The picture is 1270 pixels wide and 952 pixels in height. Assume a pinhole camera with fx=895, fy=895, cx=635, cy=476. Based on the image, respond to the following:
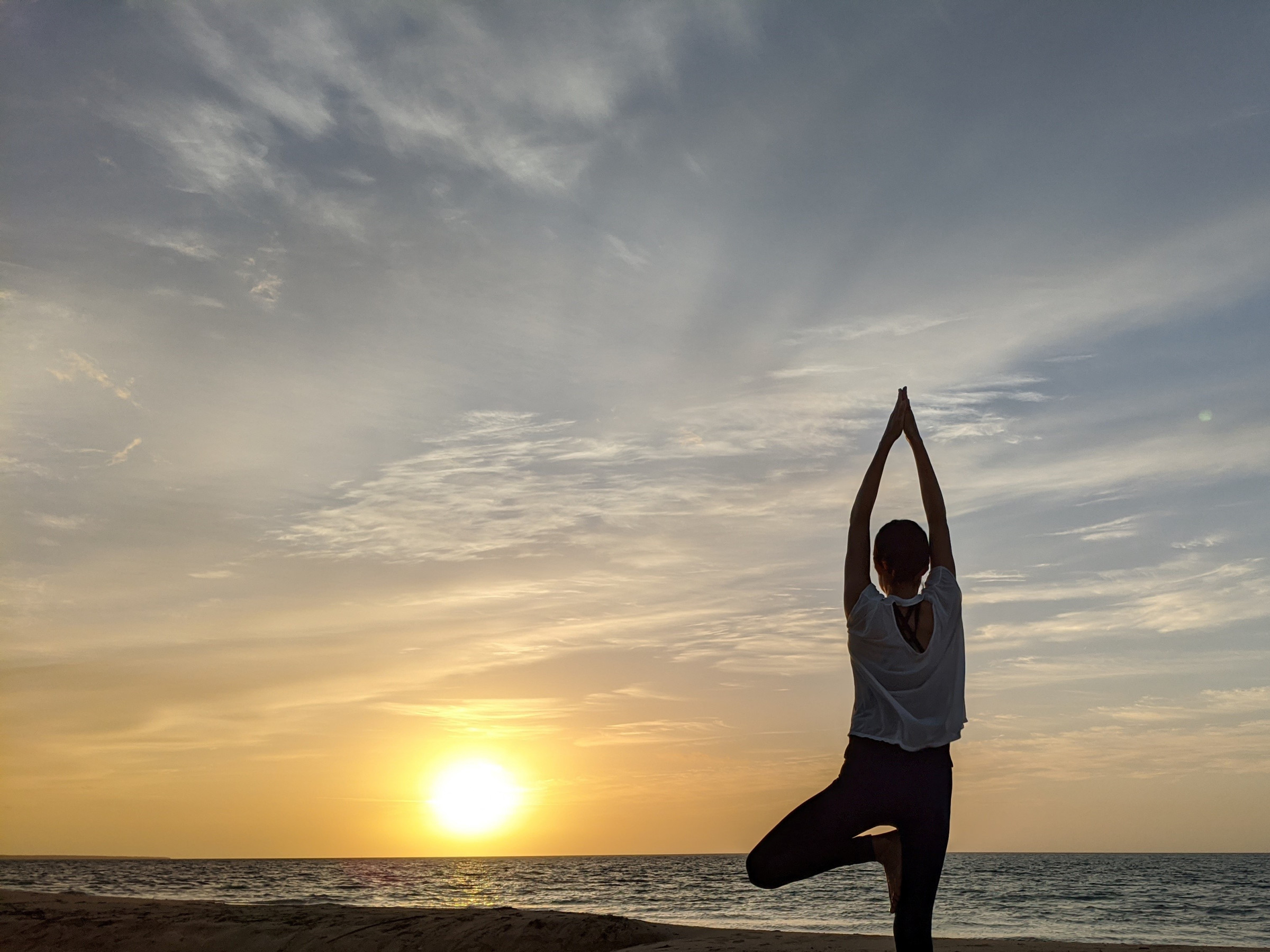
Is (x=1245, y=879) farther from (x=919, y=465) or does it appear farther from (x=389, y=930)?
(x=919, y=465)

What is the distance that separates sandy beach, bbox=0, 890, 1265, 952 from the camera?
35.1ft

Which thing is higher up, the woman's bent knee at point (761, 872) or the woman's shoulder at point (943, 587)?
the woman's shoulder at point (943, 587)

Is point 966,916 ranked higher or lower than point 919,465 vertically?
lower

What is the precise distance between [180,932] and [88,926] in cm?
166

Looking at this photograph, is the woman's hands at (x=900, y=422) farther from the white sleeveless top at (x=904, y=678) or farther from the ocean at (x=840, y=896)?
the ocean at (x=840, y=896)

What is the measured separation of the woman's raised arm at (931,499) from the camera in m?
3.23

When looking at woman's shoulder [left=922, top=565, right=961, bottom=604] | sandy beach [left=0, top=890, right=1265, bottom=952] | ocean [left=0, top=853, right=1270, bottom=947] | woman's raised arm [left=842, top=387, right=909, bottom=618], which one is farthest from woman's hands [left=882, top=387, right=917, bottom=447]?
ocean [left=0, top=853, right=1270, bottom=947]

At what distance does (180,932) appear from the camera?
12828mm

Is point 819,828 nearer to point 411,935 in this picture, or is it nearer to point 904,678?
point 904,678

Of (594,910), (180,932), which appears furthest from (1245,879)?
(180,932)

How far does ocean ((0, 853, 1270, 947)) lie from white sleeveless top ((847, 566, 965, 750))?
19599 millimetres

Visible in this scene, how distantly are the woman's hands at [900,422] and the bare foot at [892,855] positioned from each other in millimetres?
1336

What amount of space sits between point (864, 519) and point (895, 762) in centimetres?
80

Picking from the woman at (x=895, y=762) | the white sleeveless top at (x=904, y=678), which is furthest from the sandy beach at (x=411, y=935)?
the white sleeveless top at (x=904, y=678)
